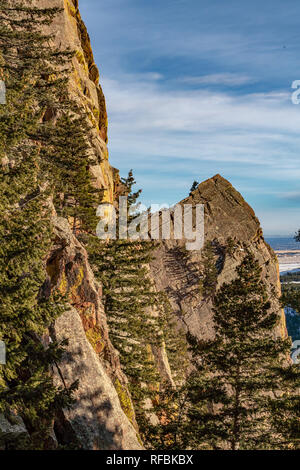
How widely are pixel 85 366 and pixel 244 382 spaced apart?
304 inches

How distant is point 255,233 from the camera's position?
62.8 m

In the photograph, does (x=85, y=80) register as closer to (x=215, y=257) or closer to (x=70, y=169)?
(x=70, y=169)

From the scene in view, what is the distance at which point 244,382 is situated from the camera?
51.2ft

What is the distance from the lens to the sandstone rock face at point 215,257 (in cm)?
5547

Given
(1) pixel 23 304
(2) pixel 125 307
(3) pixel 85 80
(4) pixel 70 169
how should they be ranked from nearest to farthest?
1. (1) pixel 23 304
2. (2) pixel 125 307
3. (4) pixel 70 169
4. (3) pixel 85 80

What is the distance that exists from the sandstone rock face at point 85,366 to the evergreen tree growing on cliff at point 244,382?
3.54 m

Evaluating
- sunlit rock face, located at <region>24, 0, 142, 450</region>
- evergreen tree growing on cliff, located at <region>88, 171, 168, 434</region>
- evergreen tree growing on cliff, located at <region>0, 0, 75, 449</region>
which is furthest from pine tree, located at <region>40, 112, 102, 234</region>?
evergreen tree growing on cliff, located at <region>0, 0, 75, 449</region>

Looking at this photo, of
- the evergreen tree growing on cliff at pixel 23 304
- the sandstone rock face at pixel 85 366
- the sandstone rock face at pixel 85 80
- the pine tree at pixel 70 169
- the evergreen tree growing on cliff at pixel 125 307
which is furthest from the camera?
the sandstone rock face at pixel 85 80

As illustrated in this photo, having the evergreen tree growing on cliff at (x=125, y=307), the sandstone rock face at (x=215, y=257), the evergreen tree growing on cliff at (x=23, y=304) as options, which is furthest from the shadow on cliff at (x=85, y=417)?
the sandstone rock face at (x=215, y=257)

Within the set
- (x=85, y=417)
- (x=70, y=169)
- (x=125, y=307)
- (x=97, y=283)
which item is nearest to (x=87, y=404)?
(x=85, y=417)

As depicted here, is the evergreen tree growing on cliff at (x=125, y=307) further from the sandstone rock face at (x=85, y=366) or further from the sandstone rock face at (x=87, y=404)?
the sandstone rock face at (x=87, y=404)

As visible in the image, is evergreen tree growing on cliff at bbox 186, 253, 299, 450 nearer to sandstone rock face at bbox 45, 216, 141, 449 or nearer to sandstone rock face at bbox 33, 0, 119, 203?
sandstone rock face at bbox 45, 216, 141, 449

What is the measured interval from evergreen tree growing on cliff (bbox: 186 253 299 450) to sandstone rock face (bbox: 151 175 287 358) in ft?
121

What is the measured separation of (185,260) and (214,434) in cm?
4343
